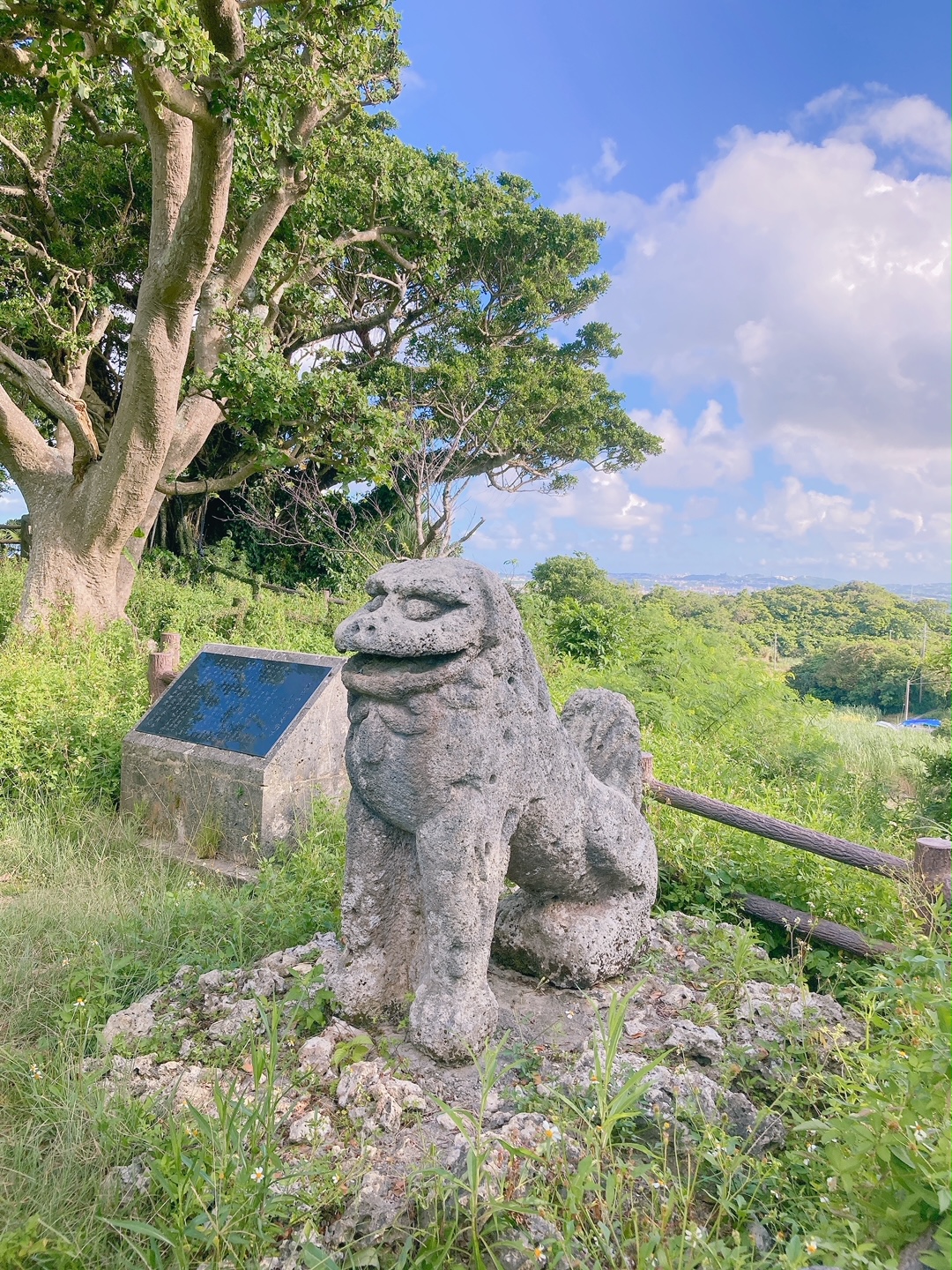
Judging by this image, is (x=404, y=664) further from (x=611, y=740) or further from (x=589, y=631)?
(x=589, y=631)

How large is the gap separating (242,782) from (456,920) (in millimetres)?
2561

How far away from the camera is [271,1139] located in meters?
1.90

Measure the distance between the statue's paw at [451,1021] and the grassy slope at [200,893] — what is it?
61 cm

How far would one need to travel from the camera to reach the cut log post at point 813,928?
336 cm

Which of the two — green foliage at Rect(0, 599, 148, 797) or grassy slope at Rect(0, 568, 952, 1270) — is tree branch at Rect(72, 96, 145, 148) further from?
green foliage at Rect(0, 599, 148, 797)

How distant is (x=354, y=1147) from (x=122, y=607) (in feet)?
26.4

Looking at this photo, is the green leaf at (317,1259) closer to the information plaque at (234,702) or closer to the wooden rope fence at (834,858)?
the wooden rope fence at (834,858)

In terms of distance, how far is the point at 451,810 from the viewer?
2.32 meters

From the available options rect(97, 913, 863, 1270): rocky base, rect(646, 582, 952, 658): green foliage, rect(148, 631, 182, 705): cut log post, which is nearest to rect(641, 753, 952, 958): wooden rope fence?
rect(97, 913, 863, 1270): rocky base

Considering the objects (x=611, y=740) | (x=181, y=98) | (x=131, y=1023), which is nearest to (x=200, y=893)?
(x=131, y=1023)

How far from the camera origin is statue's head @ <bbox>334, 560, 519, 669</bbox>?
2260mm

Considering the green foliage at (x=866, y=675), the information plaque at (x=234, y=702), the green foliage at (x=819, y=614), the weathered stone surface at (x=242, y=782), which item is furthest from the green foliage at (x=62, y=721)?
the green foliage at (x=819, y=614)

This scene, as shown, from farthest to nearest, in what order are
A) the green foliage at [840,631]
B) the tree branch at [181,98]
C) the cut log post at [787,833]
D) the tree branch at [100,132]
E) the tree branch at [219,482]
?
the green foliage at [840,631] → the tree branch at [219,482] → the tree branch at [100,132] → the tree branch at [181,98] → the cut log post at [787,833]

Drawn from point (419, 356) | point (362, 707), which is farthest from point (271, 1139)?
point (419, 356)
